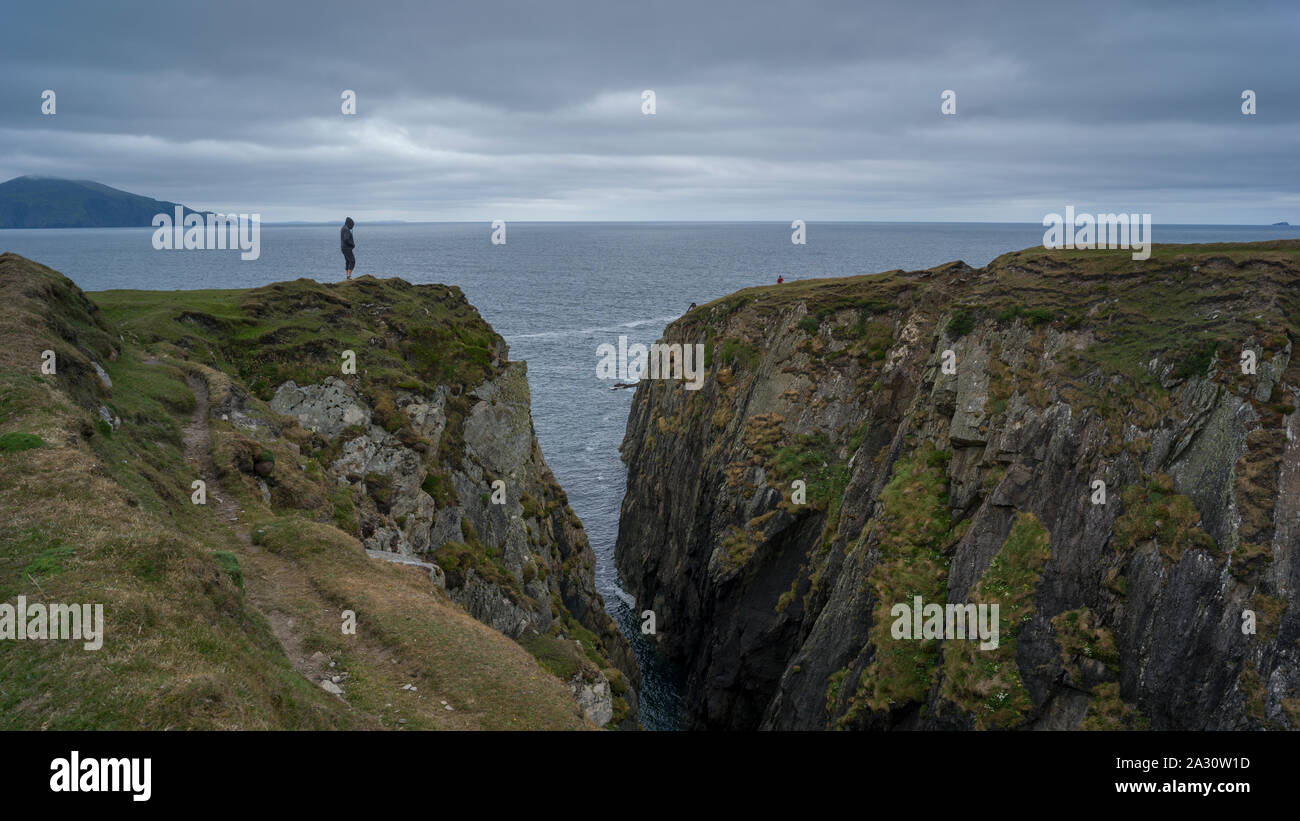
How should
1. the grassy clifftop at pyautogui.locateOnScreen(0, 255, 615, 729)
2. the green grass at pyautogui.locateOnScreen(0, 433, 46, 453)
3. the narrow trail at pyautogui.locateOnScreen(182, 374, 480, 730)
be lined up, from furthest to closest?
the green grass at pyautogui.locateOnScreen(0, 433, 46, 453) < the narrow trail at pyautogui.locateOnScreen(182, 374, 480, 730) < the grassy clifftop at pyautogui.locateOnScreen(0, 255, 615, 729)

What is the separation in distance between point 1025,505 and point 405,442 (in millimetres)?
29324

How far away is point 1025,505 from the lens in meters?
31.8

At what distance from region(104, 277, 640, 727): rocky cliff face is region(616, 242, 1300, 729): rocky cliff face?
36.7 feet

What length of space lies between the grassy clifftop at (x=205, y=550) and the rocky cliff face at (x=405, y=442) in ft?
0.72

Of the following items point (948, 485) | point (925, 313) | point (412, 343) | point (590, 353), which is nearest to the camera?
point (948, 485)

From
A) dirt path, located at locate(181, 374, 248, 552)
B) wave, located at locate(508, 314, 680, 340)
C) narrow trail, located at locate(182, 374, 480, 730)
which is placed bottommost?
narrow trail, located at locate(182, 374, 480, 730)

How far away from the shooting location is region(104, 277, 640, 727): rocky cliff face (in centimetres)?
3105

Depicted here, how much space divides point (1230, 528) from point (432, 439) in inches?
1384

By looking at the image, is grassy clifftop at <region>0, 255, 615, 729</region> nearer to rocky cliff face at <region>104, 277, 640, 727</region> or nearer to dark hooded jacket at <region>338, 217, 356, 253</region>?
rocky cliff face at <region>104, 277, 640, 727</region>

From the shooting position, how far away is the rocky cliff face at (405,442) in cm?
3105

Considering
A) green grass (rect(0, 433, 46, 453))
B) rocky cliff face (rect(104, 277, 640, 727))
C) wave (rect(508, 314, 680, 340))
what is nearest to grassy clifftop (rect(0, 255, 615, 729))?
green grass (rect(0, 433, 46, 453))

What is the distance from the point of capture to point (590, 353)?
124062 mm
